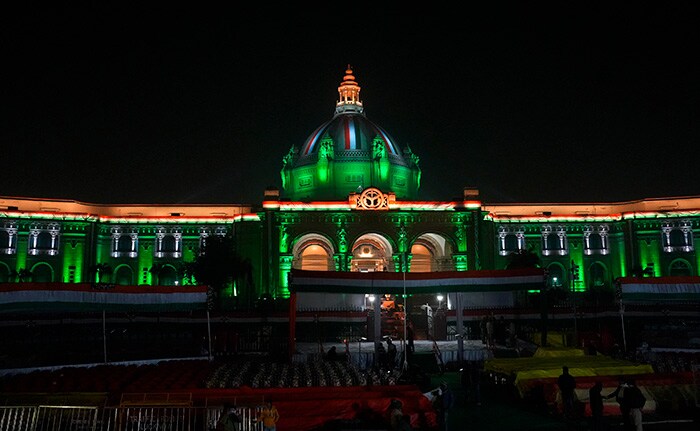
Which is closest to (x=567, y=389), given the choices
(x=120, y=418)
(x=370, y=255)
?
(x=120, y=418)

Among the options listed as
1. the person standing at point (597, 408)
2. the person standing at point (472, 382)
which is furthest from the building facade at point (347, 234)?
the person standing at point (597, 408)

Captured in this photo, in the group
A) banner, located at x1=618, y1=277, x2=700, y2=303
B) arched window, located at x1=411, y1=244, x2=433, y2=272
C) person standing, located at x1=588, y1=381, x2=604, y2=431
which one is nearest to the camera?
person standing, located at x1=588, y1=381, x2=604, y2=431

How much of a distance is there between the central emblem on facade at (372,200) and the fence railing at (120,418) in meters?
46.2

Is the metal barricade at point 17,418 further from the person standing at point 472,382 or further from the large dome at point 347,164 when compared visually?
the large dome at point 347,164

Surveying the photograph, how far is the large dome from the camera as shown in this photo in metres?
69.6

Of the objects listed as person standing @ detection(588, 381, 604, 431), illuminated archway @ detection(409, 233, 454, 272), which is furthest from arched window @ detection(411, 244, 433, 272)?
person standing @ detection(588, 381, 604, 431)

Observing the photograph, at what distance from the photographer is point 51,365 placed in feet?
83.9

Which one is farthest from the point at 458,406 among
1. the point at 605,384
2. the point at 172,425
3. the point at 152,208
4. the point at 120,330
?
the point at 152,208

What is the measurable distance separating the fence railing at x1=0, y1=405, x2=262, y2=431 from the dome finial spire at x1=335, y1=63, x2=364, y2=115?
219 feet

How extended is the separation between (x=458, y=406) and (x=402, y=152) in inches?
2264

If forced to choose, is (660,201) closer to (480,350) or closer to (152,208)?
(480,350)

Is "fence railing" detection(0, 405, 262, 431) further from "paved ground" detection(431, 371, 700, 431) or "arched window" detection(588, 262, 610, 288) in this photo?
"arched window" detection(588, 262, 610, 288)

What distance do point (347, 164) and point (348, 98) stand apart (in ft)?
48.8

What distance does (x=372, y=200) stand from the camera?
62.0 metres
